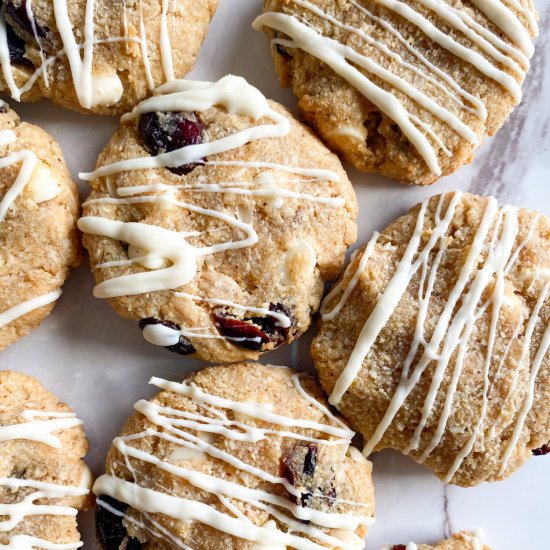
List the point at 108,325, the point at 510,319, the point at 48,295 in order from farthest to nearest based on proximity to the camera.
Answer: the point at 108,325, the point at 48,295, the point at 510,319

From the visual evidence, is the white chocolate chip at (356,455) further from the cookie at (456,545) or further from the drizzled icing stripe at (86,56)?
the drizzled icing stripe at (86,56)

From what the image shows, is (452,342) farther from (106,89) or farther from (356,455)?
(106,89)

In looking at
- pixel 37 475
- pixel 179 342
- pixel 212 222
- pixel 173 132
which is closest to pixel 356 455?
pixel 179 342

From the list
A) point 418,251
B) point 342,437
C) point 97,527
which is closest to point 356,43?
point 418,251

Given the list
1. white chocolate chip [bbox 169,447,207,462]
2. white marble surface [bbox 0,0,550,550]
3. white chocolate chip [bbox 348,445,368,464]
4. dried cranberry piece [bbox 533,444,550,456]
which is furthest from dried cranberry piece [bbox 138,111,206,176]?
dried cranberry piece [bbox 533,444,550,456]

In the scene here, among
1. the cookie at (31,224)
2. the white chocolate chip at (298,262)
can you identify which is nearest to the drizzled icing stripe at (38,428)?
the cookie at (31,224)

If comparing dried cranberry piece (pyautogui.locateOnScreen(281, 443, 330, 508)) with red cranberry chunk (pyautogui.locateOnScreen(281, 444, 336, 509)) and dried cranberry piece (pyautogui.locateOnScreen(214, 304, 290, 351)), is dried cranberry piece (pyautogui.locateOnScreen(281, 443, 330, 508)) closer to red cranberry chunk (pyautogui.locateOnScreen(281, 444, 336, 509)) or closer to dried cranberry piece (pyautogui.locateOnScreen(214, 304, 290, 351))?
red cranberry chunk (pyautogui.locateOnScreen(281, 444, 336, 509))

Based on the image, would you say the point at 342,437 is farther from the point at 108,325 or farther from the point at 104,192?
the point at 104,192
